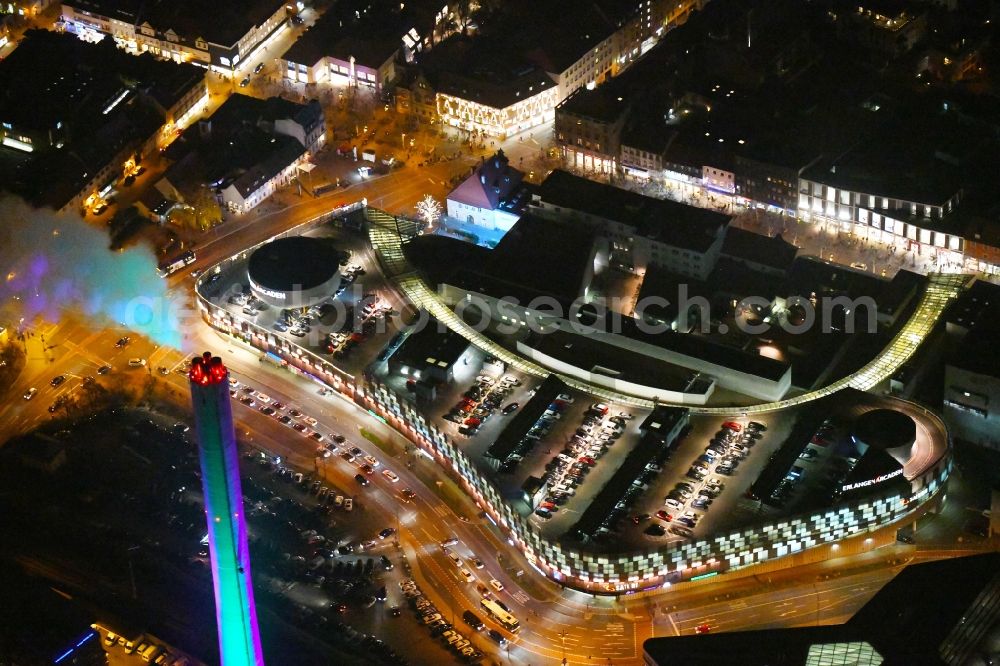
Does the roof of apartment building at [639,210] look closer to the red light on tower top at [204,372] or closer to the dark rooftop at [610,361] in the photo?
the dark rooftop at [610,361]

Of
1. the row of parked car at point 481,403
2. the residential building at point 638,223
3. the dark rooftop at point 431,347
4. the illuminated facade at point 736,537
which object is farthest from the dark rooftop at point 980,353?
the dark rooftop at point 431,347

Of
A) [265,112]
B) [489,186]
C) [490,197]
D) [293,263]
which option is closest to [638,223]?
[490,197]

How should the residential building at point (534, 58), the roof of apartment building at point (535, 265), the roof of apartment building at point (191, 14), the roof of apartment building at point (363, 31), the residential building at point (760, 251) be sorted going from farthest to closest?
the roof of apartment building at point (191, 14) < the roof of apartment building at point (363, 31) < the residential building at point (534, 58) < the residential building at point (760, 251) < the roof of apartment building at point (535, 265)

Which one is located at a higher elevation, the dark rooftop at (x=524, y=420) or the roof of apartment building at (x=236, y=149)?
the roof of apartment building at (x=236, y=149)

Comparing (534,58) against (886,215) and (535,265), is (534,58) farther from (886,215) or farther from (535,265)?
(886,215)

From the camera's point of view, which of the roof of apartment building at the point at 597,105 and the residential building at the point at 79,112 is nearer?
the residential building at the point at 79,112

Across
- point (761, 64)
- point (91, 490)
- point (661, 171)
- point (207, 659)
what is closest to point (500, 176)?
point (661, 171)
